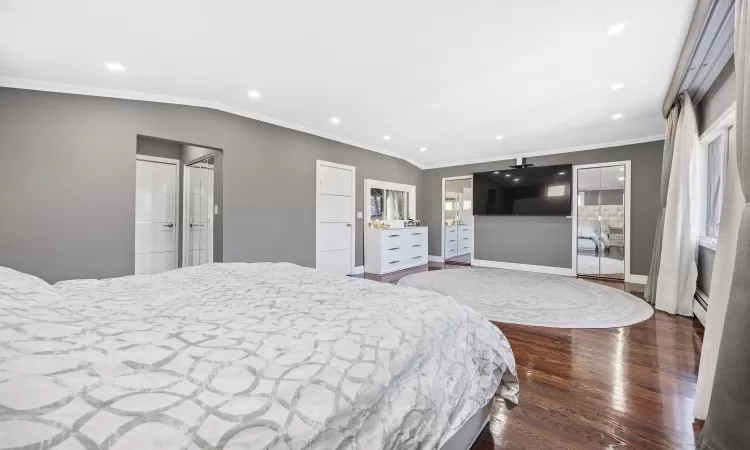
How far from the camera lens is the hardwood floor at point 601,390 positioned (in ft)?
4.63

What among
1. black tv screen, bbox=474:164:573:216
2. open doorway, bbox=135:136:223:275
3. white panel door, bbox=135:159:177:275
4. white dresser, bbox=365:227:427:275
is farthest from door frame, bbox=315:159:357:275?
black tv screen, bbox=474:164:573:216

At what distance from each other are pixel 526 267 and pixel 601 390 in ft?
14.7

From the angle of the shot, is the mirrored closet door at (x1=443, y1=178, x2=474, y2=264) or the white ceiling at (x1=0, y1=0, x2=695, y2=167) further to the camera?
the mirrored closet door at (x1=443, y1=178, x2=474, y2=264)

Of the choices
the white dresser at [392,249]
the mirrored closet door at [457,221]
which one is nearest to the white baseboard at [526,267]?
the mirrored closet door at [457,221]

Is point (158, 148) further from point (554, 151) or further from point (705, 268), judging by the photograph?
point (705, 268)

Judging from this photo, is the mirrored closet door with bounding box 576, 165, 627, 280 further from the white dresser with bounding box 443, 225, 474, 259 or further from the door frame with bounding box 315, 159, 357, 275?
the door frame with bounding box 315, 159, 357, 275

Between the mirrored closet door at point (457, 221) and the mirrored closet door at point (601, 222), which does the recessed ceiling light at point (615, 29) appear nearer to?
the mirrored closet door at point (601, 222)

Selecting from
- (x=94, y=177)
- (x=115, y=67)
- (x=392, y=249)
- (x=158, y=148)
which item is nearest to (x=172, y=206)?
(x=158, y=148)

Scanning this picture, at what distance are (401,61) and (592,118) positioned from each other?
119 inches

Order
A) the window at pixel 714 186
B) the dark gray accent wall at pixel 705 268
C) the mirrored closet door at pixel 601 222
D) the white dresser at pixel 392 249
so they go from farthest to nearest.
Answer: the white dresser at pixel 392 249 < the mirrored closet door at pixel 601 222 < the window at pixel 714 186 < the dark gray accent wall at pixel 705 268

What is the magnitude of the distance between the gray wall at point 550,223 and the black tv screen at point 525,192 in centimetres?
21

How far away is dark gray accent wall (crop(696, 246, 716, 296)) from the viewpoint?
294 cm

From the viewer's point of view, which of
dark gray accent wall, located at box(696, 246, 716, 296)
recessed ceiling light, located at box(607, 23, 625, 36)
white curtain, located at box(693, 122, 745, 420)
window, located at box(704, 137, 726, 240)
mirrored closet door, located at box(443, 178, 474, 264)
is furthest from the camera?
mirrored closet door, located at box(443, 178, 474, 264)

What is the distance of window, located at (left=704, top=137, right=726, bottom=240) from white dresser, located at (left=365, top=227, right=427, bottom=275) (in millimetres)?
4116
